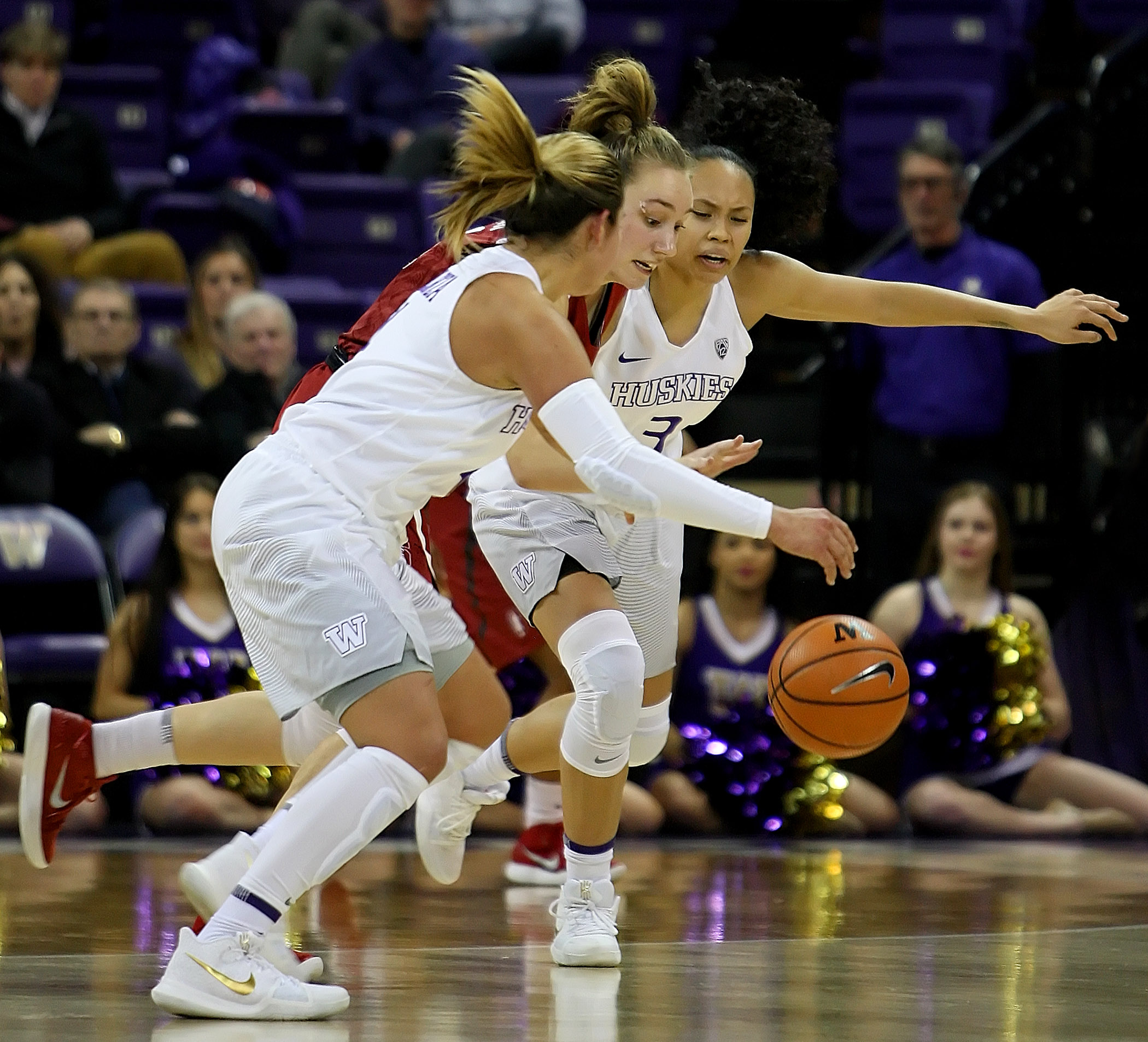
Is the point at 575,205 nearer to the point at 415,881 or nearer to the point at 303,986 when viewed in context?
the point at 303,986

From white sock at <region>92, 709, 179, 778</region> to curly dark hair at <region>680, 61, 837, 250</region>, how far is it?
73.0 inches

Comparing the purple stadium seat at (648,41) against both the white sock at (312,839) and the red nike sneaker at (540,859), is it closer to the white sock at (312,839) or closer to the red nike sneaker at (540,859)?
the red nike sneaker at (540,859)

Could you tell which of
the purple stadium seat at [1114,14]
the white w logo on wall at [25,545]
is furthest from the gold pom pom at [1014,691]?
the purple stadium seat at [1114,14]

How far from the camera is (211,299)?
26.8 feet

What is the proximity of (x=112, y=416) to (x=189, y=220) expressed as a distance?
2128mm

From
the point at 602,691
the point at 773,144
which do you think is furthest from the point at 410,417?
the point at 773,144

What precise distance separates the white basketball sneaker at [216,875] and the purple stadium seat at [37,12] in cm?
816

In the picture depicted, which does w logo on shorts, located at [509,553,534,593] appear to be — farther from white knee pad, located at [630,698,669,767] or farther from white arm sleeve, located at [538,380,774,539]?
white arm sleeve, located at [538,380,774,539]

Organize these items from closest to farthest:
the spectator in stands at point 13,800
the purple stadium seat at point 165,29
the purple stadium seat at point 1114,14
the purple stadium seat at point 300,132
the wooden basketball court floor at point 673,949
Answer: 1. the wooden basketball court floor at point 673,949
2. the spectator in stands at point 13,800
3. the purple stadium seat at point 300,132
4. the purple stadium seat at point 1114,14
5. the purple stadium seat at point 165,29

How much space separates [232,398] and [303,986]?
4.59m

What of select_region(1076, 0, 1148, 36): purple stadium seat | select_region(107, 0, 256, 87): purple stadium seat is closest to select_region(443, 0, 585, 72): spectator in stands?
select_region(107, 0, 256, 87): purple stadium seat

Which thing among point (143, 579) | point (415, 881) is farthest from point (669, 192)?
point (143, 579)

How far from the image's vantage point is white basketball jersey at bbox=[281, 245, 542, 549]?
3.52 m

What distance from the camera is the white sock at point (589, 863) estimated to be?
163 inches
